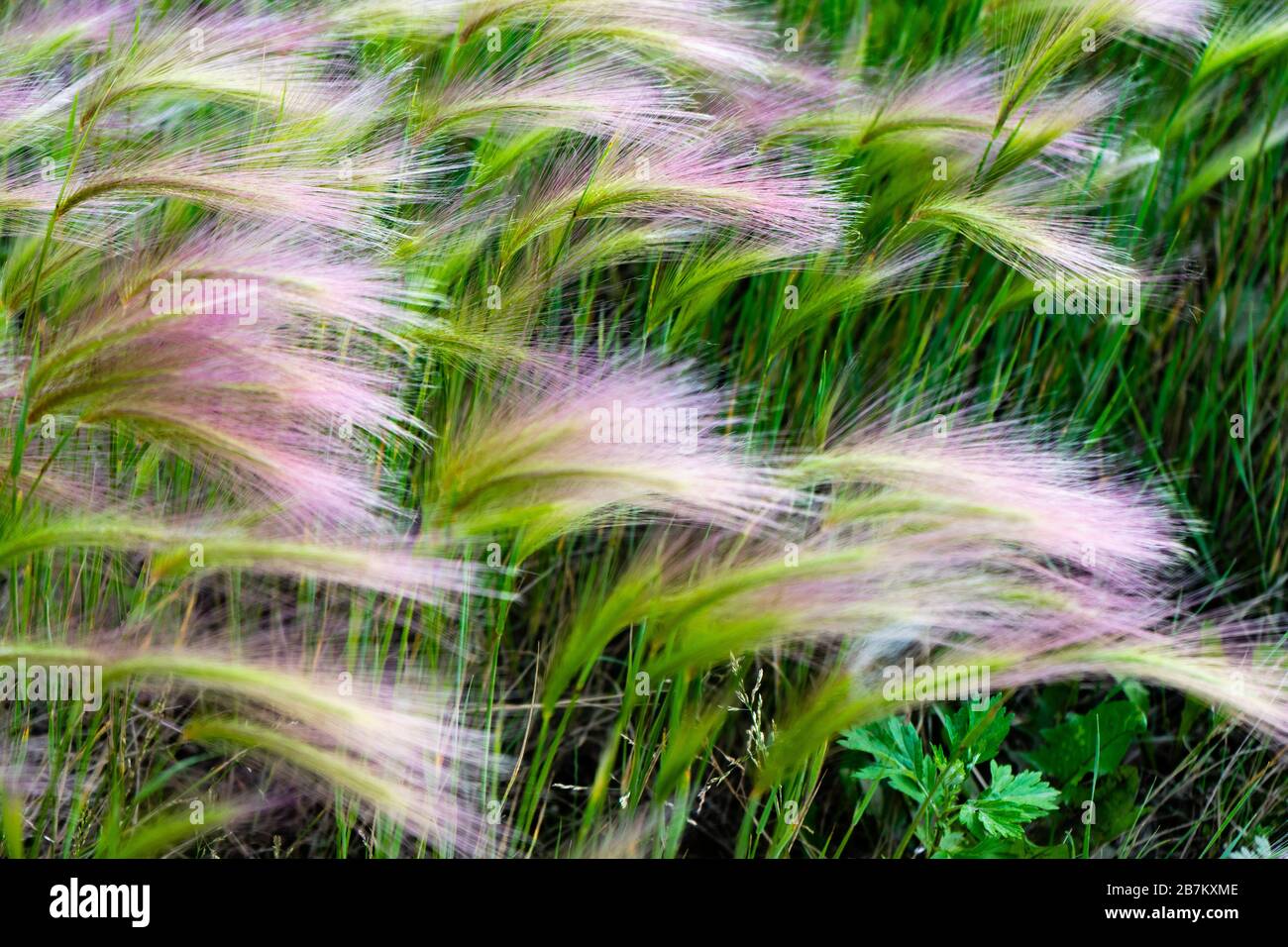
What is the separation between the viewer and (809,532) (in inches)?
55.0

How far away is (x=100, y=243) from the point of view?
4.18 feet

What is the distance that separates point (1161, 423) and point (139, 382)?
4.90 feet

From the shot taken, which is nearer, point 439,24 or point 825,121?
point 439,24

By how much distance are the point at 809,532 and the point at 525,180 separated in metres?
0.65

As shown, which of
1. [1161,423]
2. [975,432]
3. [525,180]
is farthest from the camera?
[1161,423]

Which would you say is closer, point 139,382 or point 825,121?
point 139,382

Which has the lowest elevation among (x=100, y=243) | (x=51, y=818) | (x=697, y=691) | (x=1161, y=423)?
(x=51, y=818)

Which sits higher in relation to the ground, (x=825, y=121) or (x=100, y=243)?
(x=825, y=121)

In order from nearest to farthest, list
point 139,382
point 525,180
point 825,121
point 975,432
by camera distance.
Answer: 1. point 139,382
2. point 975,432
3. point 825,121
4. point 525,180
